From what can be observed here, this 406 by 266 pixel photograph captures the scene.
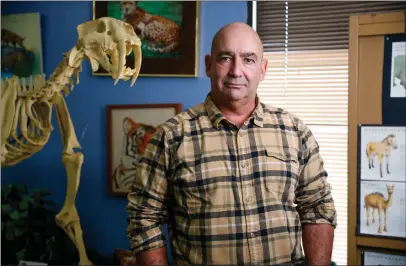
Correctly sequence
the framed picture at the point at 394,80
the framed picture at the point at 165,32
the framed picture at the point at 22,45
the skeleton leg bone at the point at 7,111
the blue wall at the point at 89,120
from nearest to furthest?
1. the framed picture at the point at 394,80
2. the skeleton leg bone at the point at 7,111
3. the framed picture at the point at 165,32
4. the blue wall at the point at 89,120
5. the framed picture at the point at 22,45

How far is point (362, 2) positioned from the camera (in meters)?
1.79

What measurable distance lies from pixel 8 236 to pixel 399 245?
1681 mm

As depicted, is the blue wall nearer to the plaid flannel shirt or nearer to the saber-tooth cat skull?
the saber-tooth cat skull

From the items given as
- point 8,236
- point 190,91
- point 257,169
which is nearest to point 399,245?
point 257,169

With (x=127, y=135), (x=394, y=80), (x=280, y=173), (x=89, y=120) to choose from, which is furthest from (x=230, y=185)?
(x=89, y=120)

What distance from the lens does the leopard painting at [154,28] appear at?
1.95m

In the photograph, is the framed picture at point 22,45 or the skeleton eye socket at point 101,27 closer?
the skeleton eye socket at point 101,27

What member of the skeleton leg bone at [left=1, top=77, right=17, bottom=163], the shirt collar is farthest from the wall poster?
the skeleton leg bone at [left=1, top=77, right=17, bottom=163]

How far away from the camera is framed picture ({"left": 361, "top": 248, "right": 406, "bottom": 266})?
146cm

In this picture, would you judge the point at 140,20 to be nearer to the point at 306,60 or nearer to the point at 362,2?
the point at 306,60

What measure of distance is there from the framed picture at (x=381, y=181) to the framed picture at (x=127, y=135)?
2.99 ft

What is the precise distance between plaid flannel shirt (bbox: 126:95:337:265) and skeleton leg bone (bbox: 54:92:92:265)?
837 millimetres

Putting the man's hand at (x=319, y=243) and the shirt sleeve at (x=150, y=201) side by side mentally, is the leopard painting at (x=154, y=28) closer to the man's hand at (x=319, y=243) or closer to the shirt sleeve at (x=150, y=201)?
the shirt sleeve at (x=150, y=201)

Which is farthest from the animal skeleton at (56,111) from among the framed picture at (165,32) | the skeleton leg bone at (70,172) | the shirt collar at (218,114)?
the shirt collar at (218,114)
